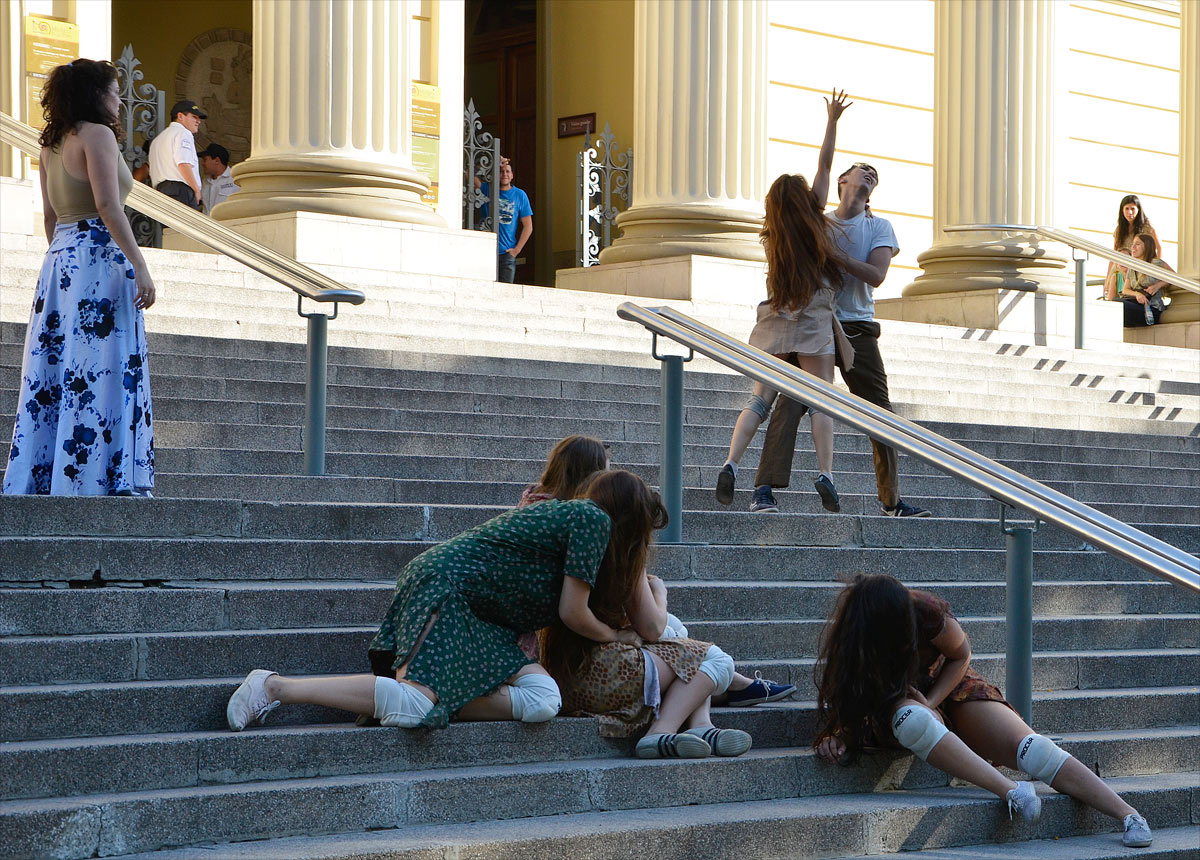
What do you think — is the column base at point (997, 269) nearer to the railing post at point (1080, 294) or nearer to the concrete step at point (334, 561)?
the railing post at point (1080, 294)

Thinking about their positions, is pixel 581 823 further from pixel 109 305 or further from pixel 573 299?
pixel 573 299

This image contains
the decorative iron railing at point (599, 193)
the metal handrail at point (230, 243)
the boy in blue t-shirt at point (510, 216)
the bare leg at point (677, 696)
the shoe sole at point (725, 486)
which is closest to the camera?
the bare leg at point (677, 696)

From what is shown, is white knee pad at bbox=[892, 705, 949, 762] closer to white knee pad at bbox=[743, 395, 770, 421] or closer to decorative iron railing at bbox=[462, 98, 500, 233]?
white knee pad at bbox=[743, 395, 770, 421]

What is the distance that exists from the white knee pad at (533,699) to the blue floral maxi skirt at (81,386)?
6.05 ft

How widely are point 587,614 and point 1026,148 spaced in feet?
39.1

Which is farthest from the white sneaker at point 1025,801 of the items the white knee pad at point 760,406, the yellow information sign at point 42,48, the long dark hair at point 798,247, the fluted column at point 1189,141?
the fluted column at point 1189,141

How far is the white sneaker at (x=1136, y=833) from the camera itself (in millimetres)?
5191

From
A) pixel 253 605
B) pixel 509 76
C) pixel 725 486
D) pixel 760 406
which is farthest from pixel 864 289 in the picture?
pixel 509 76

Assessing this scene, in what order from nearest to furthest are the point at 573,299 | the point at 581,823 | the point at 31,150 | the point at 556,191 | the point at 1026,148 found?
the point at 581,823 < the point at 31,150 < the point at 573,299 < the point at 1026,148 < the point at 556,191

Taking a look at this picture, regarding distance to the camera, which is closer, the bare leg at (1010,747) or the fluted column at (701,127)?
the bare leg at (1010,747)

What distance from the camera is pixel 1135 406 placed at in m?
12.8

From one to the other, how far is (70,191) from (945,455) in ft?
10.2

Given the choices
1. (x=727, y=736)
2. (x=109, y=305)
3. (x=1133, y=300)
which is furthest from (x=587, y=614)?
(x=1133, y=300)

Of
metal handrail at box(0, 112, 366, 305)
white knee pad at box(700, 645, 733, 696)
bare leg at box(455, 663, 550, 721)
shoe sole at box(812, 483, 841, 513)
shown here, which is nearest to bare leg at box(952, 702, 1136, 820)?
white knee pad at box(700, 645, 733, 696)
